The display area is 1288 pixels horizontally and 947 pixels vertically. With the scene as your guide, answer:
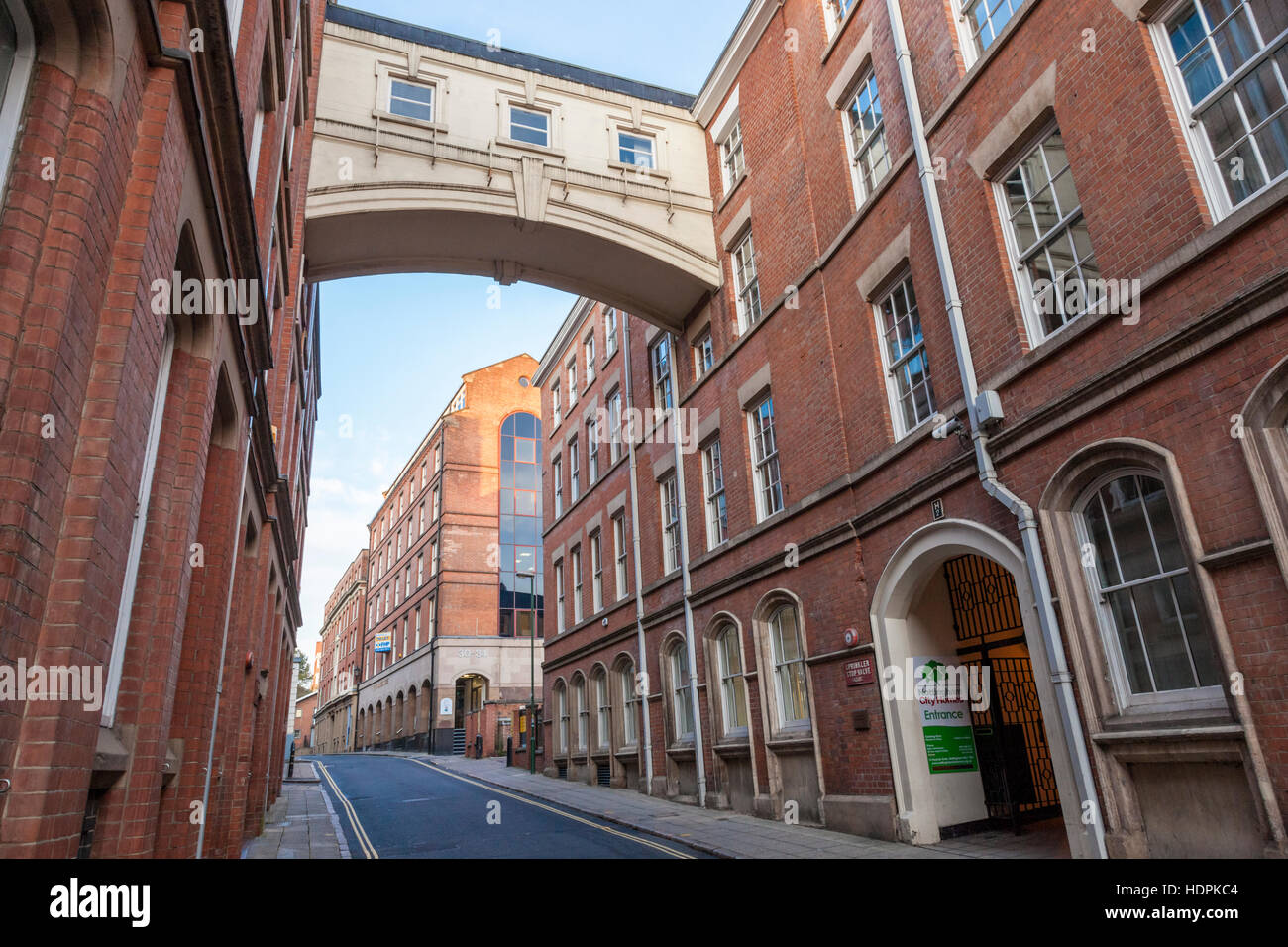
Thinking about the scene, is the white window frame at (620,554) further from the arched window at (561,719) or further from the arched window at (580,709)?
the arched window at (561,719)

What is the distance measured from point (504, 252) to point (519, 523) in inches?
1230

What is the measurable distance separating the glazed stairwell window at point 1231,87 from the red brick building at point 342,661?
64.7 m

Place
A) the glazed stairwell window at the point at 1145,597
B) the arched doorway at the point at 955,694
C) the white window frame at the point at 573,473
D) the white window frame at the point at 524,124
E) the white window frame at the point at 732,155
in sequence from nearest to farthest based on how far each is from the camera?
1. the glazed stairwell window at the point at 1145,597
2. the arched doorway at the point at 955,694
3. the white window frame at the point at 524,124
4. the white window frame at the point at 732,155
5. the white window frame at the point at 573,473

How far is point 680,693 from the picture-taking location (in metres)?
17.3

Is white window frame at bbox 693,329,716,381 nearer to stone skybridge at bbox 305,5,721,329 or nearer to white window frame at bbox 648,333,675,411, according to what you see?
stone skybridge at bbox 305,5,721,329

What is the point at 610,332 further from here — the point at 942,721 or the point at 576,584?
the point at 942,721

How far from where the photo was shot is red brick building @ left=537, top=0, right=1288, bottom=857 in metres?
6.13

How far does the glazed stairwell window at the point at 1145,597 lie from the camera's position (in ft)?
21.3

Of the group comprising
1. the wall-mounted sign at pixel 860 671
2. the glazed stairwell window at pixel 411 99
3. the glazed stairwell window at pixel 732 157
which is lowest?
the wall-mounted sign at pixel 860 671

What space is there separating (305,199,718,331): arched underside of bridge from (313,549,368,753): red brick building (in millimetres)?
51981

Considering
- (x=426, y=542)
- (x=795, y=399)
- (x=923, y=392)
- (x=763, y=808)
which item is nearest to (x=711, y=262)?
(x=795, y=399)

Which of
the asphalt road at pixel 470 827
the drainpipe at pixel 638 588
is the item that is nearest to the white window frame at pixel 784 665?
the asphalt road at pixel 470 827

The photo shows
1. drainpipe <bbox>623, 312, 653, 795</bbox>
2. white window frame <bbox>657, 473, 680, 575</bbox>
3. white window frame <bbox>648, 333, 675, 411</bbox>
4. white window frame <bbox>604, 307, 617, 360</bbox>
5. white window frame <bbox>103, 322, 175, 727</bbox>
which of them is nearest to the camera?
white window frame <bbox>103, 322, 175, 727</bbox>

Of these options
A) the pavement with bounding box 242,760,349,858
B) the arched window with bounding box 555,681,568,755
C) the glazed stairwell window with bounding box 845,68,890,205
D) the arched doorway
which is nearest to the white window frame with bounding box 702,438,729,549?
the arched doorway
